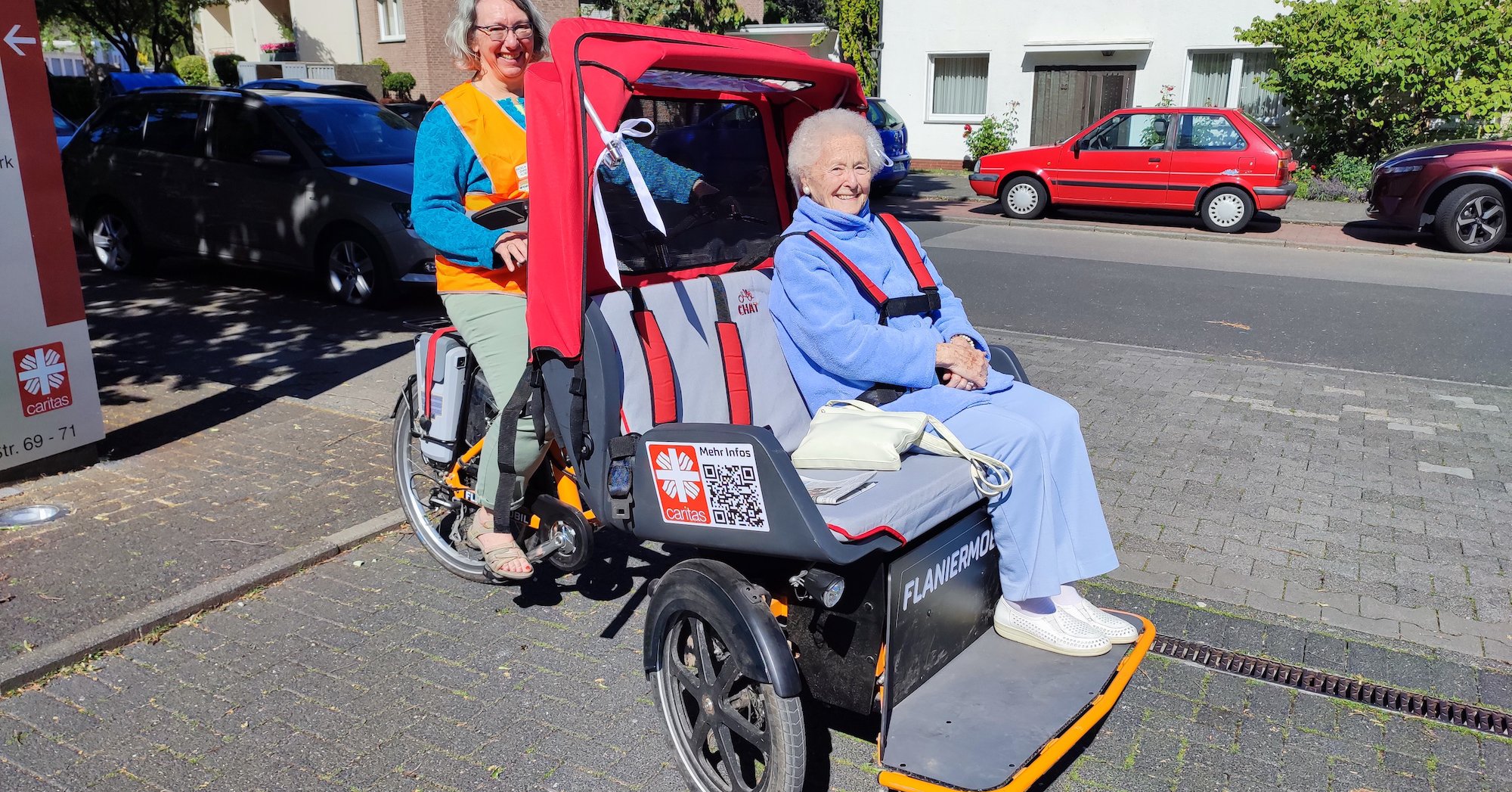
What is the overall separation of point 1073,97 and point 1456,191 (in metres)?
10.8

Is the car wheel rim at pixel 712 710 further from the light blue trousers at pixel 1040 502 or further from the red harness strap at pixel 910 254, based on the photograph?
the red harness strap at pixel 910 254

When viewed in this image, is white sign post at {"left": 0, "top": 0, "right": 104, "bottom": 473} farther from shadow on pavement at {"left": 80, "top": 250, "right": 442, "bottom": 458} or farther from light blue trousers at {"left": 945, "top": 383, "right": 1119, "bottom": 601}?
light blue trousers at {"left": 945, "top": 383, "right": 1119, "bottom": 601}

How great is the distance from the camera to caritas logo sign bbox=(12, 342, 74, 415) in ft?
16.9

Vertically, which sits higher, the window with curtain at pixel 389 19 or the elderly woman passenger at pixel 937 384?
the window with curtain at pixel 389 19

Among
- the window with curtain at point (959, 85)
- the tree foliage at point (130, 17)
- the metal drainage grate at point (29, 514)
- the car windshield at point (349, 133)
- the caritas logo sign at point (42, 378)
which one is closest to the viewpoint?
the metal drainage grate at point (29, 514)

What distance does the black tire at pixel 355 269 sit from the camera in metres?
9.10

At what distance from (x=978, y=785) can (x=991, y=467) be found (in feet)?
2.93

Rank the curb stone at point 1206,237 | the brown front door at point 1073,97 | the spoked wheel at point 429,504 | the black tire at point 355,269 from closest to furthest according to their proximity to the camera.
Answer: the spoked wheel at point 429,504
the black tire at point 355,269
the curb stone at point 1206,237
the brown front door at point 1073,97

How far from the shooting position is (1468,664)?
369 cm

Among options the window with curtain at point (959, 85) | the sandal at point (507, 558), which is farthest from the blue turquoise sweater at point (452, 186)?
the window with curtain at point (959, 85)

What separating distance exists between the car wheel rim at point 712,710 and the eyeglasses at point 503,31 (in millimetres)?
2063

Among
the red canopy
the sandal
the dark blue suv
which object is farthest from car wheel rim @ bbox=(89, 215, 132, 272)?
the dark blue suv

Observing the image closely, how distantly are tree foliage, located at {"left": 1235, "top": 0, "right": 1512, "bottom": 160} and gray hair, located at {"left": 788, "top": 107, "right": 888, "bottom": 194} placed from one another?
1715 cm

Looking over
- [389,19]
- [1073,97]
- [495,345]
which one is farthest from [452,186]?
[389,19]
